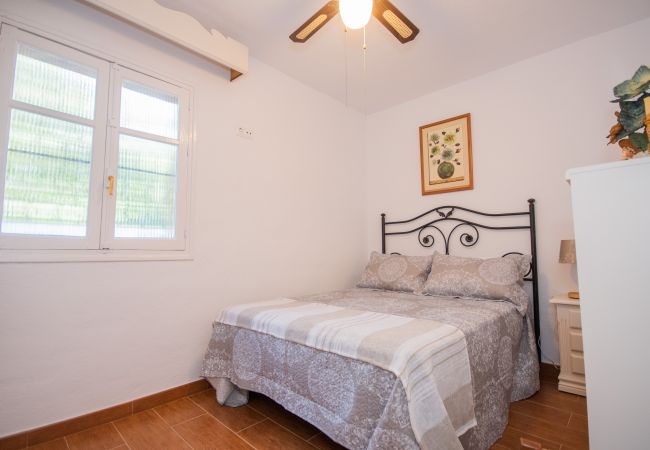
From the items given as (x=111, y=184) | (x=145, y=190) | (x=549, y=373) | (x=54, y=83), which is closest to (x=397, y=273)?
(x=549, y=373)

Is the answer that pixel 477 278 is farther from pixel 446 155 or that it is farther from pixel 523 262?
pixel 446 155

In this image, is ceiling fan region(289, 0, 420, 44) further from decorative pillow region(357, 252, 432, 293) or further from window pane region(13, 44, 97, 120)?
decorative pillow region(357, 252, 432, 293)

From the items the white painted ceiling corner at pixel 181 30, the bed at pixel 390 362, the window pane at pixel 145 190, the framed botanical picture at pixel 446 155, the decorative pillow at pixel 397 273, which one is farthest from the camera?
the framed botanical picture at pixel 446 155

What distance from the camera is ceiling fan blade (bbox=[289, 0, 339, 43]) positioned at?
1.67 meters

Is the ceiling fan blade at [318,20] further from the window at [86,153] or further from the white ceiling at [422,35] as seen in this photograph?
the window at [86,153]

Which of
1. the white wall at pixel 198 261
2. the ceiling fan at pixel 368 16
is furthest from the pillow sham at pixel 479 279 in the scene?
the ceiling fan at pixel 368 16

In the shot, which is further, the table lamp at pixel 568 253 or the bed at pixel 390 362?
the table lamp at pixel 568 253

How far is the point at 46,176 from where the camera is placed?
1.66 meters

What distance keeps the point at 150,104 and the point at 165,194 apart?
0.59m

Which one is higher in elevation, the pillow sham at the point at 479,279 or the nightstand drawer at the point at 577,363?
the pillow sham at the point at 479,279

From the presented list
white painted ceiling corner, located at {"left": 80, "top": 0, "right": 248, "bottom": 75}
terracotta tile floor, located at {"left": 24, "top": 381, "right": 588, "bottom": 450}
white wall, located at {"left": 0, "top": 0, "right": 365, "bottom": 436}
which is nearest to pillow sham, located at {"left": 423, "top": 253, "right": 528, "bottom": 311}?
terracotta tile floor, located at {"left": 24, "top": 381, "right": 588, "bottom": 450}

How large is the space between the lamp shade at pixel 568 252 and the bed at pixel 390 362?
0.82 feet

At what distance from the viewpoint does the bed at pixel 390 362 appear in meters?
1.13

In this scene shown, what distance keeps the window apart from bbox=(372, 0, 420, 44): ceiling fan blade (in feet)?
4.58
